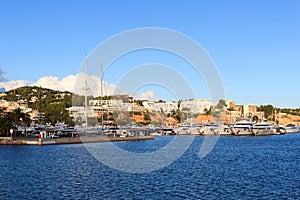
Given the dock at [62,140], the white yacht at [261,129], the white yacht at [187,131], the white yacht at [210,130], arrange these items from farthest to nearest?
1. the white yacht at [187,131]
2. the white yacht at [210,130]
3. the white yacht at [261,129]
4. the dock at [62,140]

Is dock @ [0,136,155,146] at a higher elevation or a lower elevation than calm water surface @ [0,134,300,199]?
higher

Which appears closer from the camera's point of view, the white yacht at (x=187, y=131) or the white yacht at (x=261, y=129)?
the white yacht at (x=261, y=129)

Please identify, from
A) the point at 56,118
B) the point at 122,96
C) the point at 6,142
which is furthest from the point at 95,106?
the point at 6,142

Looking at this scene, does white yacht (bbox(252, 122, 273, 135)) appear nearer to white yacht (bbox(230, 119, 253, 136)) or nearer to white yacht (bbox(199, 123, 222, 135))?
white yacht (bbox(230, 119, 253, 136))

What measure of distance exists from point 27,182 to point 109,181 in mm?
6698

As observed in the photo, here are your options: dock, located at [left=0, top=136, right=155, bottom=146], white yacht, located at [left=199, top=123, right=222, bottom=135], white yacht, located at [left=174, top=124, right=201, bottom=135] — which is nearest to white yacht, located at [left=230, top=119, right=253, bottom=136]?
white yacht, located at [left=199, top=123, right=222, bottom=135]

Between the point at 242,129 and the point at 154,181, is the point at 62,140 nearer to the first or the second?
the point at 154,181

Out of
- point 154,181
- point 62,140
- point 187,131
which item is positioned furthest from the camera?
point 187,131

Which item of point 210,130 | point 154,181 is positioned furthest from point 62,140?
point 210,130

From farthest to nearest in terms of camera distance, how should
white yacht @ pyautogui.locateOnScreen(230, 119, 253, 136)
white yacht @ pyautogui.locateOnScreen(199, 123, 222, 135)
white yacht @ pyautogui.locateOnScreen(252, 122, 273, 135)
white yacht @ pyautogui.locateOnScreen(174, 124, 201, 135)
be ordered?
1. white yacht @ pyautogui.locateOnScreen(174, 124, 201, 135)
2. white yacht @ pyautogui.locateOnScreen(199, 123, 222, 135)
3. white yacht @ pyautogui.locateOnScreen(252, 122, 273, 135)
4. white yacht @ pyautogui.locateOnScreen(230, 119, 253, 136)

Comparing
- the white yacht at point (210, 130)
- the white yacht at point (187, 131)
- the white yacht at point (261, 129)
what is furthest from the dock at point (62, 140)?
the white yacht at point (261, 129)

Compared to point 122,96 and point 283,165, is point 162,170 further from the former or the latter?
point 122,96

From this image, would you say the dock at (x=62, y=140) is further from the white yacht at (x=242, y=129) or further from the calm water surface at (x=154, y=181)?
the white yacht at (x=242, y=129)

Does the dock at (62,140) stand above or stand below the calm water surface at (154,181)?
above
